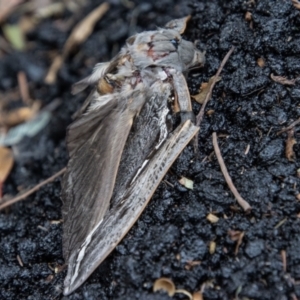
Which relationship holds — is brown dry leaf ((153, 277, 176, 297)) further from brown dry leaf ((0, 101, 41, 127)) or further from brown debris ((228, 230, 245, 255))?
brown dry leaf ((0, 101, 41, 127))

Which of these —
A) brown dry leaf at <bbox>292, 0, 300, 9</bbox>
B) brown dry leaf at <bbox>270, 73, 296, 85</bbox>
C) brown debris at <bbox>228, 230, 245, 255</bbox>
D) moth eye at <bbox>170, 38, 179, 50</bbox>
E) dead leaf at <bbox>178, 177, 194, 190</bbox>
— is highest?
brown dry leaf at <bbox>292, 0, 300, 9</bbox>

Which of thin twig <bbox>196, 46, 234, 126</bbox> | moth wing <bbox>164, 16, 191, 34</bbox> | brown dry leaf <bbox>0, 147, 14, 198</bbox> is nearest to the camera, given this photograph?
thin twig <bbox>196, 46, 234, 126</bbox>

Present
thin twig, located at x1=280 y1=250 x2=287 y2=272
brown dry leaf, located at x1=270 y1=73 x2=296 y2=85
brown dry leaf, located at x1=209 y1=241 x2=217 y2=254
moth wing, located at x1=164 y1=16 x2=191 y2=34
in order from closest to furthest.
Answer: thin twig, located at x1=280 y1=250 x2=287 y2=272 → brown dry leaf, located at x1=209 y1=241 x2=217 y2=254 → brown dry leaf, located at x1=270 y1=73 x2=296 y2=85 → moth wing, located at x1=164 y1=16 x2=191 y2=34

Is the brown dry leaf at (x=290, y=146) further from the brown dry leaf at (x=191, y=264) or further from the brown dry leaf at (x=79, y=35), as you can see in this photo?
the brown dry leaf at (x=79, y=35)

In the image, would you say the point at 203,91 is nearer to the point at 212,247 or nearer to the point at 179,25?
the point at 179,25

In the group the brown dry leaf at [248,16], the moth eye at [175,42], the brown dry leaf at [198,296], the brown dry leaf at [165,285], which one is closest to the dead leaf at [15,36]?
the moth eye at [175,42]

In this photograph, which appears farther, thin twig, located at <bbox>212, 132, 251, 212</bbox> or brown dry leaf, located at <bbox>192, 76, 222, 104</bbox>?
brown dry leaf, located at <bbox>192, 76, 222, 104</bbox>

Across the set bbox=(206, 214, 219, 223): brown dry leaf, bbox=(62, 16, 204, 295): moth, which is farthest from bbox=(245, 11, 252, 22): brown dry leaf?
bbox=(206, 214, 219, 223): brown dry leaf
